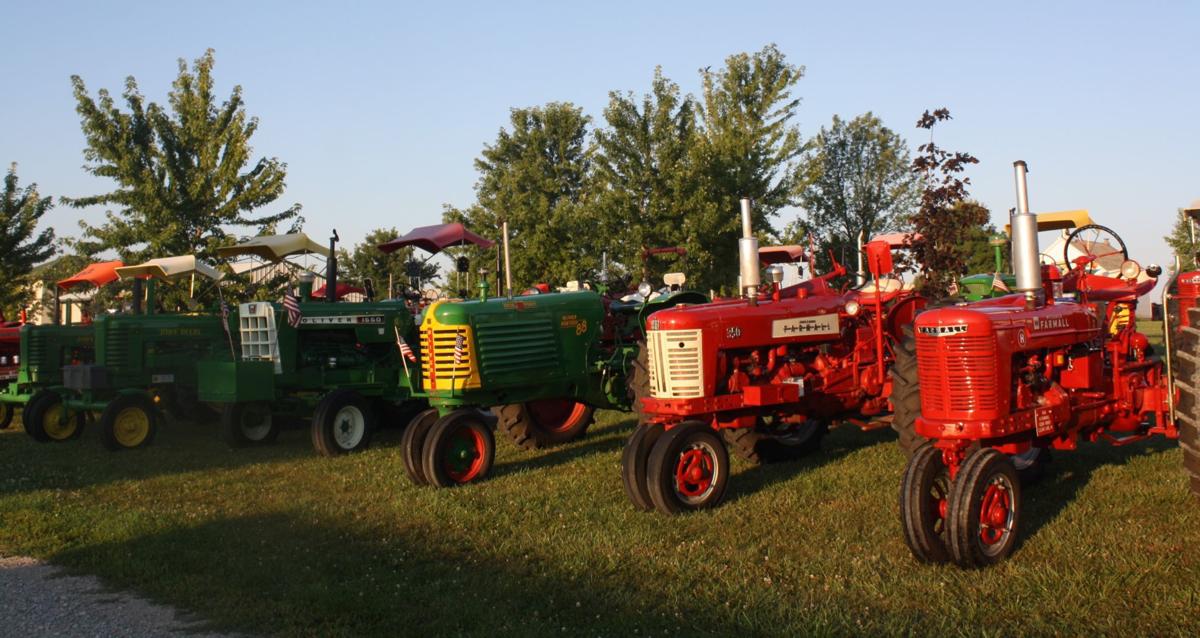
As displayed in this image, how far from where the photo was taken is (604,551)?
5.66 metres

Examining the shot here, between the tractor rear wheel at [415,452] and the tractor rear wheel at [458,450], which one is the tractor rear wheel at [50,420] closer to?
the tractor rear wheel at [415,452]

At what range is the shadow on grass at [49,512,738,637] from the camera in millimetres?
4543

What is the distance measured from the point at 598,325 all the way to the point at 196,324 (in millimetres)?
5245

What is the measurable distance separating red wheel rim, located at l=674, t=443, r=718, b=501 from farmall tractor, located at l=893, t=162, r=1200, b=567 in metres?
1.23

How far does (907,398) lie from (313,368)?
22.7ft

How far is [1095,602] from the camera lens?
14.7 ft

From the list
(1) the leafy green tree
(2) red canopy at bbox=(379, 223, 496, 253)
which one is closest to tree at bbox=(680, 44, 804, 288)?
(1) the leafy green tree

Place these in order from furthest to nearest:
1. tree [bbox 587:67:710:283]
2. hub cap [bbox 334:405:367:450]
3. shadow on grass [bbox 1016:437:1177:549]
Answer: tree [bbox 587:67:710:283] → hub cap [bbox 334:405:367:450] → shadow on grass [bbox 1016:437:1177:549]

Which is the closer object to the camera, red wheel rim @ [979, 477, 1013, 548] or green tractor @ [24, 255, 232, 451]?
red wheel rim @ [979, 477, 1013, 548]

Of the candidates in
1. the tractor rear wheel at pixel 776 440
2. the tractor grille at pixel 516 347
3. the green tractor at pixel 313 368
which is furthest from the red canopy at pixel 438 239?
the tractor rear wheel at pixel 776 440

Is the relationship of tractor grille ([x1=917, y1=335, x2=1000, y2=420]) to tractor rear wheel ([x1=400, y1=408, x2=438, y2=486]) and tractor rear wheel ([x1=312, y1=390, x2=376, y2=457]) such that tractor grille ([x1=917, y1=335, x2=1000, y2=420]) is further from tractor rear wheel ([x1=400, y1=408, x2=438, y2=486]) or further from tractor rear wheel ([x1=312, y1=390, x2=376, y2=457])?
tractor rear wheel ([x1=312, y1=390, x2=376, y2=457])

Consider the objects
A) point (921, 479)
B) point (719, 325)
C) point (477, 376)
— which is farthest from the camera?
point (477, 376)

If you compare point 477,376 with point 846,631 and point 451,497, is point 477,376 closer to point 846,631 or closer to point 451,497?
point 451,497

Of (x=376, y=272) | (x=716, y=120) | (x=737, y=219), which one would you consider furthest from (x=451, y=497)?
(x=376, y=272)
